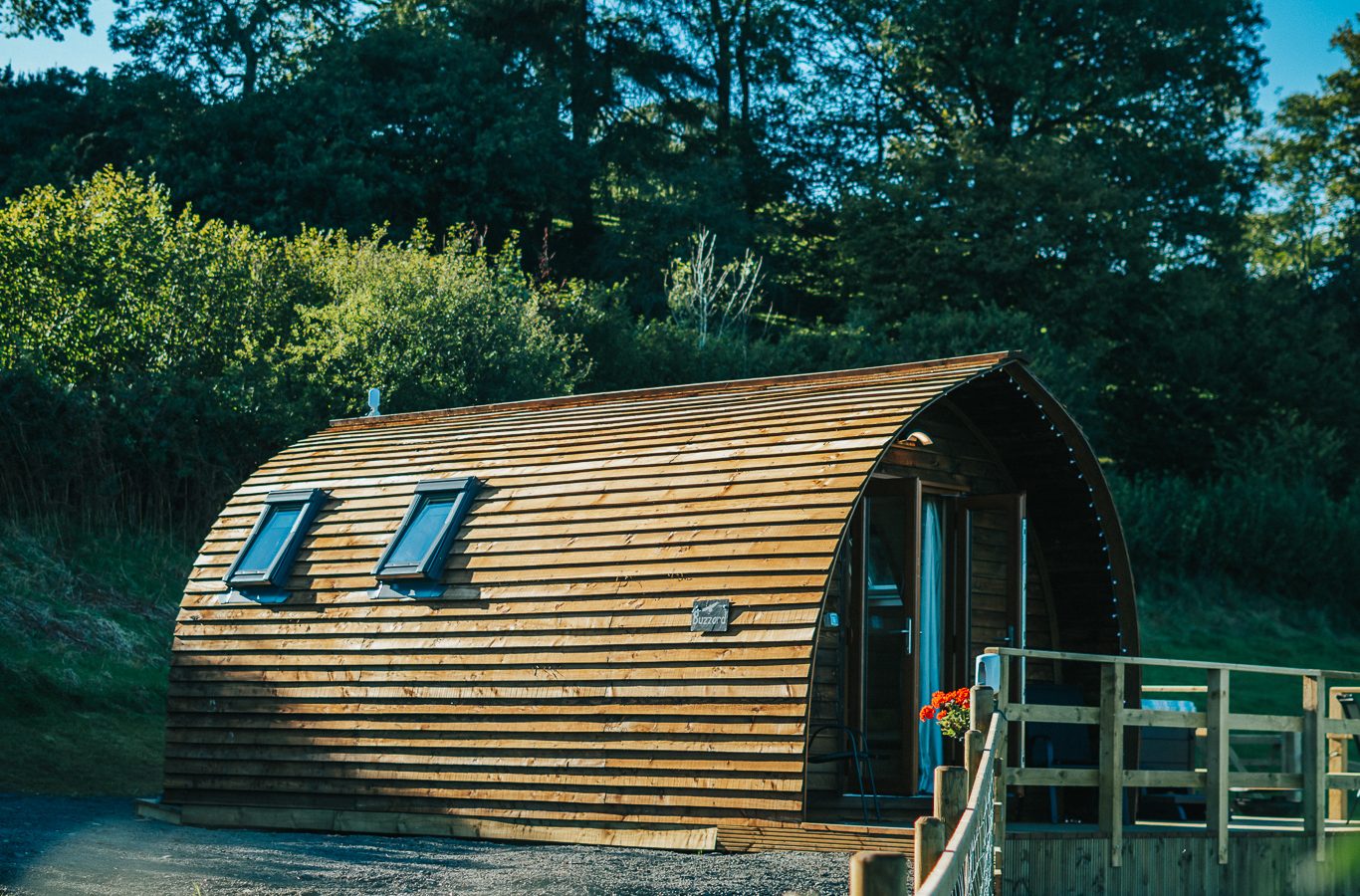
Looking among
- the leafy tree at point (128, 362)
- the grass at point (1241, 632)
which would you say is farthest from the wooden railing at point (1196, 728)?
the grass at point (1241, 632)

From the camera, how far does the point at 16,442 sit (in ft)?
60.5

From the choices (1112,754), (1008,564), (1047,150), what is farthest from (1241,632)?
(1112,754)

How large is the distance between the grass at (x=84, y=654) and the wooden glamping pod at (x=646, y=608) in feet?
9.27

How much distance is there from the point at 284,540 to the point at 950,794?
7.33 m

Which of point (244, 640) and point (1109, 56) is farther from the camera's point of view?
point (1109, 56)

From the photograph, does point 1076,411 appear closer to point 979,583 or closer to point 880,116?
point 880,116

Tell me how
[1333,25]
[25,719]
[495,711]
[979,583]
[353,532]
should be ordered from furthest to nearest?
[1333,25], [25,719], [353,532], [979,583], [495,711]

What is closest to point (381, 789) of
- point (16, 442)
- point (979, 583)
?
point (979, 583)

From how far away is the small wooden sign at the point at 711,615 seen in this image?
934 cm

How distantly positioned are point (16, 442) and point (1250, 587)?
20696mm

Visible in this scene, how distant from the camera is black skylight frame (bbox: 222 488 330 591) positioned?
11.8 meters

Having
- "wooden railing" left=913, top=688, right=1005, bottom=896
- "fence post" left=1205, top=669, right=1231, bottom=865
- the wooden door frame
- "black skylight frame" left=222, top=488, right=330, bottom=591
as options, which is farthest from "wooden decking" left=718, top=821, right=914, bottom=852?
"black skylight frame" left=222, top=488, right=330, bottom=591

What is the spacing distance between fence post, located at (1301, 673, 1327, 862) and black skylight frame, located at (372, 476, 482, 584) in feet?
19.0

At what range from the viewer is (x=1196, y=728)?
904 cm
